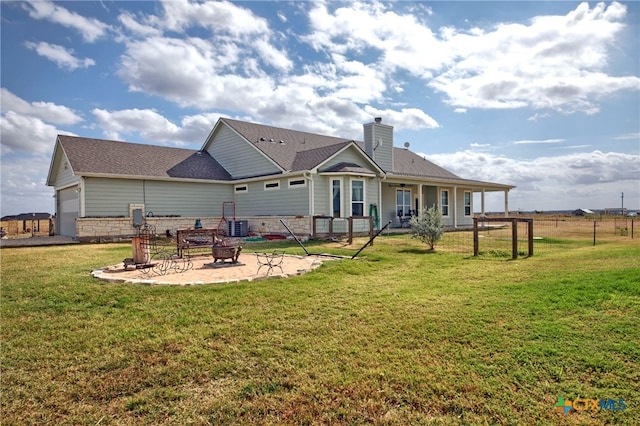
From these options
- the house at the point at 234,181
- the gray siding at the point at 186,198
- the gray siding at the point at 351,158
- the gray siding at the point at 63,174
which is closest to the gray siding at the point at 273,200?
the house at the point at 234,181

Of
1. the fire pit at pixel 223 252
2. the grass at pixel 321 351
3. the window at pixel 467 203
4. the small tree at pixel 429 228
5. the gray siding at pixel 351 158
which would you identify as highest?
the gray siding at pixel 351 158

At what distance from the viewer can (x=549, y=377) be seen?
3.42 meters

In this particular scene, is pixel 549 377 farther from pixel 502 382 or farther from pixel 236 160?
pixel 236 160

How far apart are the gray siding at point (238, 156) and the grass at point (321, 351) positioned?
43.6ft

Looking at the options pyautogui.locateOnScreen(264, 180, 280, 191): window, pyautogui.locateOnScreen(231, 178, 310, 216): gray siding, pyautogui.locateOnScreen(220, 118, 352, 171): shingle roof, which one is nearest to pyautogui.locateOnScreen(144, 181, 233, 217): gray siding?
pyautogui.locateOnScreen(231, 178, 310, 216): gray siding

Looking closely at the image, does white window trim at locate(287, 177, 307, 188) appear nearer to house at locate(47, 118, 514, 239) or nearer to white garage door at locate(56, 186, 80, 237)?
house at locate(47, 118, 514, 239)

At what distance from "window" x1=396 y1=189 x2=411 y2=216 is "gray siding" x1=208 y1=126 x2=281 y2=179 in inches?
316

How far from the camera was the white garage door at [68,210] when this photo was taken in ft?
61.4

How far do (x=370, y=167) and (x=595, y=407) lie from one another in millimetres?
16763

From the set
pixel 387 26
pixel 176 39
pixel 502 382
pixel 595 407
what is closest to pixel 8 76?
pixel 176 39

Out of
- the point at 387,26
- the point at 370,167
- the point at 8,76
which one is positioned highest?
the point at 387,26

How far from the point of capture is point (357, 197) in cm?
1816

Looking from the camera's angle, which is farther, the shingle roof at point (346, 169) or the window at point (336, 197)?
the window at point (336, 197)

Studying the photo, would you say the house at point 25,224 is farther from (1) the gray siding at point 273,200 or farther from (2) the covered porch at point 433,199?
(2) the covered porch at point 433,199
